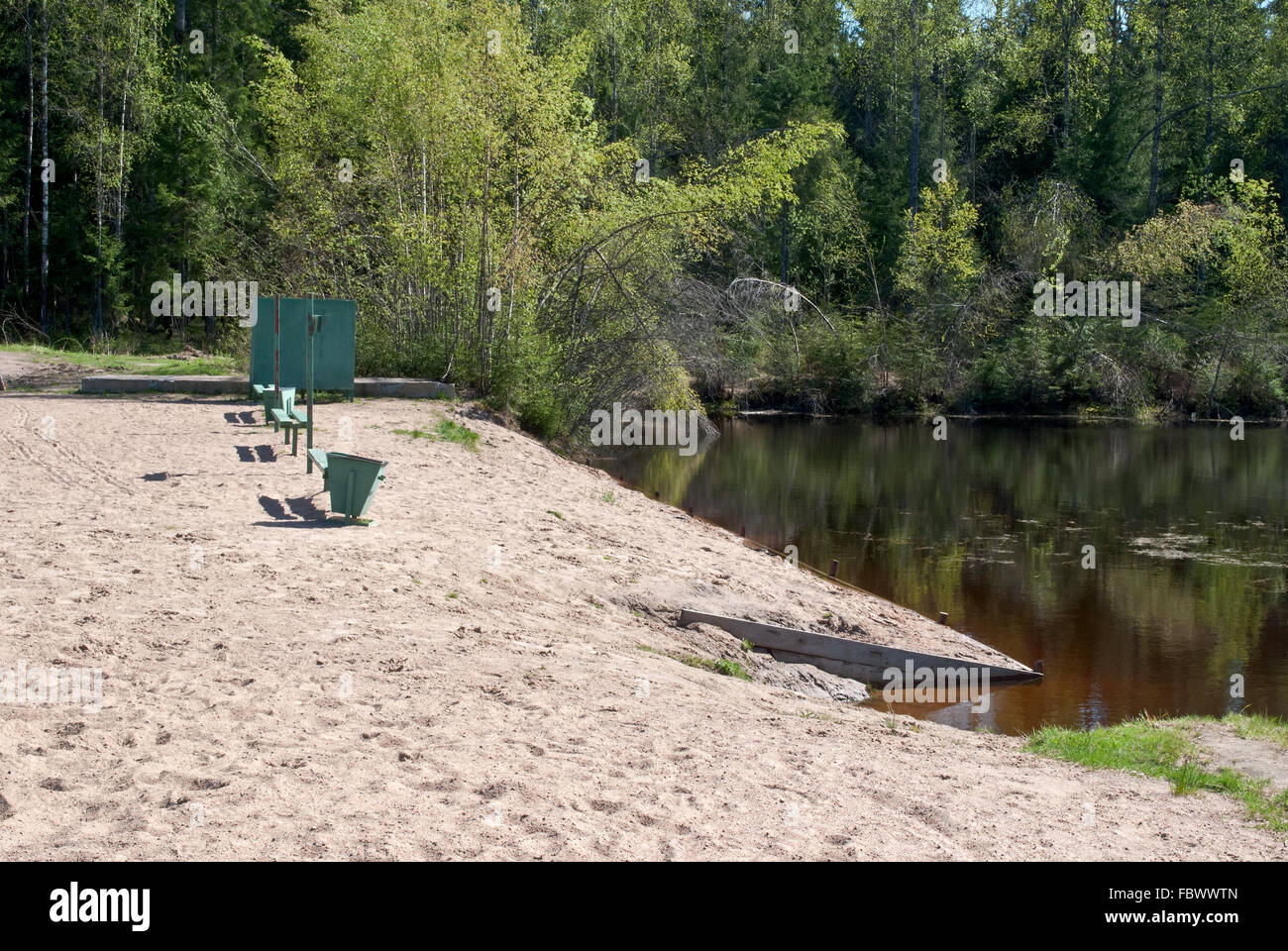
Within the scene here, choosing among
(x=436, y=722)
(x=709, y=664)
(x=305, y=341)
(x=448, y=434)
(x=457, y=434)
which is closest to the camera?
(x=436, y=722)

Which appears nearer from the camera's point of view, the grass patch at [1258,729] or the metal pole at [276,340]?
the grass patch at [1258,729]

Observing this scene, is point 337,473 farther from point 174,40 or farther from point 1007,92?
point 1007,92

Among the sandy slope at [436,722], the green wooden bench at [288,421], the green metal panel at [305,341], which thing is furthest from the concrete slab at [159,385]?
the sandy slope at [436,722]

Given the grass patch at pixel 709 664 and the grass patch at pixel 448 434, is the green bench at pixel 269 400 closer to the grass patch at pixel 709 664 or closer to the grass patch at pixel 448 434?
the grass patch at pixel 448 434

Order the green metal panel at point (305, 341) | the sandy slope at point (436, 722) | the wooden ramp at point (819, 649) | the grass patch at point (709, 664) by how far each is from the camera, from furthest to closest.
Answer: the green metal panel at point (305, 341) < the wooden ramp at point (819, 649) < the grass patch at point (709, 664) < the sandy slope at point (436, 722)

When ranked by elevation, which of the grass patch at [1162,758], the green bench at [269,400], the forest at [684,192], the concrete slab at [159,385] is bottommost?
the grass patch at [1162,758]

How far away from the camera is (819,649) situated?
11.1 m

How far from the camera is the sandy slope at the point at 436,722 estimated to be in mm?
5309

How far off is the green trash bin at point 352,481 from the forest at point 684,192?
10892 mm

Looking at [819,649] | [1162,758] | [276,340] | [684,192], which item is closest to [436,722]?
[1162,758]

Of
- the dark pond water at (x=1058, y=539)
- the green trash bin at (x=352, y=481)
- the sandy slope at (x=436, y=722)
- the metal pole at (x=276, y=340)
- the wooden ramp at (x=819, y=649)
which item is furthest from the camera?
the metal pole at (x=276, y=340)

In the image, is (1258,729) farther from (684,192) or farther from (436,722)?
(684,192)

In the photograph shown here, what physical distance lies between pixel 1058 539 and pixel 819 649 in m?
11.0

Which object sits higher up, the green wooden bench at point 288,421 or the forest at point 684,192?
the forest at point 684,192
